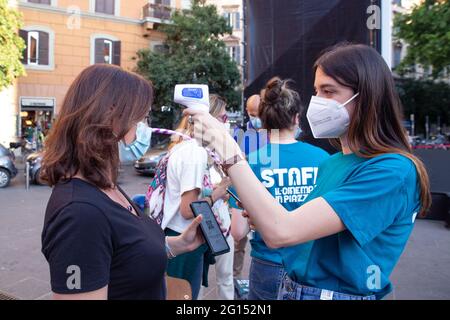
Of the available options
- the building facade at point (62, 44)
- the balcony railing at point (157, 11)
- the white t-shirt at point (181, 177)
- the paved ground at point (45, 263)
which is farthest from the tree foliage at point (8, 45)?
the white t-shirt at point (181, 177)

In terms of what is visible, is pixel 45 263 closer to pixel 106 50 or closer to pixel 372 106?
pixel 372 106

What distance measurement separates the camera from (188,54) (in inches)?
659

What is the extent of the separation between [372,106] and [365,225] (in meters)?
0.42

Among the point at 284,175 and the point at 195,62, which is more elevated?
the point at 195,62

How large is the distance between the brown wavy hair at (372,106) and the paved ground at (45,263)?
280cm

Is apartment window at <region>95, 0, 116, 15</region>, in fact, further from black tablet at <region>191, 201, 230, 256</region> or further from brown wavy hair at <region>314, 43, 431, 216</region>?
brown wavy hair at <region>314, 43, 431, 216</region>

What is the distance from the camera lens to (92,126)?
1295 millimetres

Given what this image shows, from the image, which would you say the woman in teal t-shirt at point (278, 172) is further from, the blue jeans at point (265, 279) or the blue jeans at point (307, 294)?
the blue jeans at point (307, 294)

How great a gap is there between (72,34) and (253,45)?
15031mm

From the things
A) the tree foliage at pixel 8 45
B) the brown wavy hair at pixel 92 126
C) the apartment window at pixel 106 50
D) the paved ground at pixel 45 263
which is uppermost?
the apartment window at pixel 106 50

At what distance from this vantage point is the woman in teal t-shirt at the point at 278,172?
2.24m

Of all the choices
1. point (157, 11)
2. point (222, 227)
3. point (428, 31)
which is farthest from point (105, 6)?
point (222, 227)

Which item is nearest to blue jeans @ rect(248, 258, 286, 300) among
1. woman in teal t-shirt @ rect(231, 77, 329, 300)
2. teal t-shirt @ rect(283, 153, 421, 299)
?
woman in teal t-shirt @ rect(231, 77, 329, 300)
